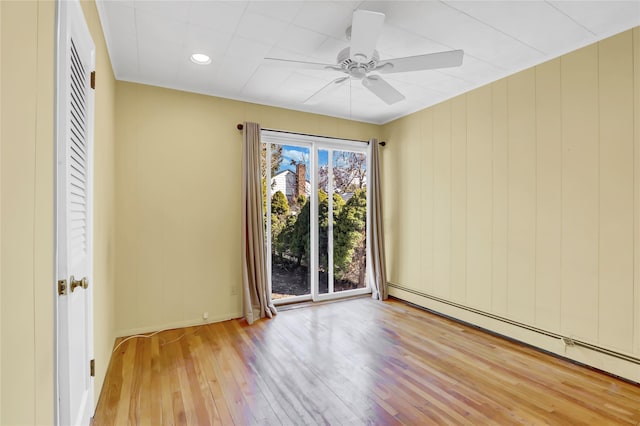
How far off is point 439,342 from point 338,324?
1104 millimetres

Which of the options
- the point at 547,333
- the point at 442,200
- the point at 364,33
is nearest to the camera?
the point at 364,33

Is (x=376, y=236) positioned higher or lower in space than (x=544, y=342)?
higher

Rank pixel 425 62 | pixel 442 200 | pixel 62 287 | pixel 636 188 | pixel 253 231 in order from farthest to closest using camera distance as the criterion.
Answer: pixel 442 200 → pixel 253 231 → pixel 636 188 → pixel 425 62 → pixel 62 287

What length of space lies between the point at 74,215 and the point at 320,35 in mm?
2083

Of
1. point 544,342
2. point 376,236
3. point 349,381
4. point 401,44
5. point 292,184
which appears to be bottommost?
point 349,381

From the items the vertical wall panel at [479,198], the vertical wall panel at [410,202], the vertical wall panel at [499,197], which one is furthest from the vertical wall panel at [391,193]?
the vertical wall panel at [499,197]

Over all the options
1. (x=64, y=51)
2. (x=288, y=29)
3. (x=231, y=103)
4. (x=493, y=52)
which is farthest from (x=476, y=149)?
(x=64, y=51)

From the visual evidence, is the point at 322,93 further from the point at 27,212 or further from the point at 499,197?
the point at 27,212

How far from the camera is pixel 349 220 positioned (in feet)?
15.9

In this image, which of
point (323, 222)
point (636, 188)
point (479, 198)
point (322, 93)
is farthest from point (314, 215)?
point (636, 188)

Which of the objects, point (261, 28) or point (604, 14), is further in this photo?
point (261, 28)

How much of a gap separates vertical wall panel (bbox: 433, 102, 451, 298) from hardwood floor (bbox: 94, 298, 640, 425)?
0.71 metres

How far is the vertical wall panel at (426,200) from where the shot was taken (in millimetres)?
4156

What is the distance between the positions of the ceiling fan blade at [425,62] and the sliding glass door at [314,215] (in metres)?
2.14
